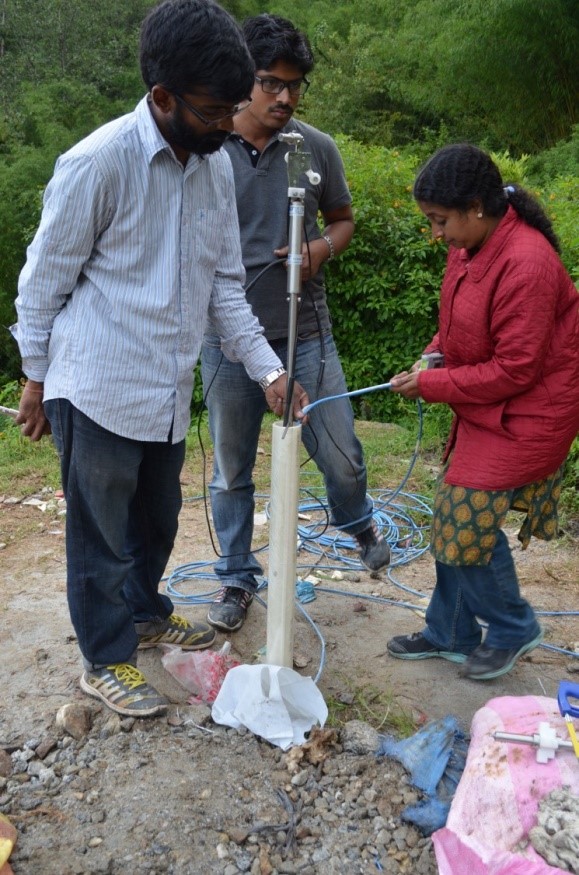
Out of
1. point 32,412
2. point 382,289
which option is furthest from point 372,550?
point 382,289

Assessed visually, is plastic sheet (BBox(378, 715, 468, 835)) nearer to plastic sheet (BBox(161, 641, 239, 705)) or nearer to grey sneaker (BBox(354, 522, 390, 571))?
plastic sheet (BBox(161, 641, 239, 705))

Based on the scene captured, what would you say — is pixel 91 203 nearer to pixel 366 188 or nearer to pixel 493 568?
pixel 493 568

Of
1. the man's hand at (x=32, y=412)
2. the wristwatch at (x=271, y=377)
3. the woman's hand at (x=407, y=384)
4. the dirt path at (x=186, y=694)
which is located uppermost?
the woman's hand at (x=407, y=384)

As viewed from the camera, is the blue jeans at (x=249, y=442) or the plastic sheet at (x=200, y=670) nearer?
the plastic sheet at (x=200, y=670)

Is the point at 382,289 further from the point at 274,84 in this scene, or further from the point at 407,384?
the point at 407,384

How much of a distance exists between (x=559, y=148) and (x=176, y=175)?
1024 centimetres

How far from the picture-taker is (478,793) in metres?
2.07

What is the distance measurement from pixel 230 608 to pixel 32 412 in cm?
121

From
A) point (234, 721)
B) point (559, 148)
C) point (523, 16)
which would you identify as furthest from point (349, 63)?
point (234, 721)

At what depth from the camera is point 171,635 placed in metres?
3.09

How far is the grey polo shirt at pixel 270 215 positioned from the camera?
307 centimetres

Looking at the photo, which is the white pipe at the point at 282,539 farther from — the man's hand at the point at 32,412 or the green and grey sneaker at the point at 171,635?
the man's hand at the point at 32,412

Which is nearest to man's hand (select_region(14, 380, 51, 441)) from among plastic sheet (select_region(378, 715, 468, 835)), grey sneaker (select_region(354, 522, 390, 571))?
plastic sheet (select_region(378, 715, 468, 835))

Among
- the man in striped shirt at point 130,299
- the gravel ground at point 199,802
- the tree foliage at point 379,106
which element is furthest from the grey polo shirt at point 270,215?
the tree foliage at point 379,106
